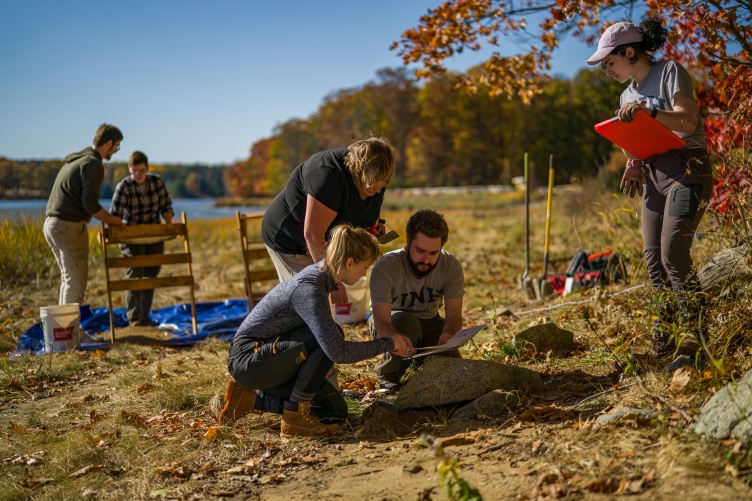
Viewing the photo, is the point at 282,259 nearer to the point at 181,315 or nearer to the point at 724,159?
the point at 724,159

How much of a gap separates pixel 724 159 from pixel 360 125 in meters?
55.1

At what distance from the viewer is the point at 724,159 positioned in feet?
13.7

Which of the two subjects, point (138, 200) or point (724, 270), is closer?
point (724, 270)

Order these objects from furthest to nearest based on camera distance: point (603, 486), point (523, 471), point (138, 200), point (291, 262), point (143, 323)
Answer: point (143, 323) < point (138, 200) < point (291, 262) < point (523, 471) < point (603, 486)

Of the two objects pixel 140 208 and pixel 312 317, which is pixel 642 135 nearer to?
pixel 312 317

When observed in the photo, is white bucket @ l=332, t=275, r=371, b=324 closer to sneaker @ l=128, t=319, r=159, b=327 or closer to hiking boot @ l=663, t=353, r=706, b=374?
sneaker @ l=128, t=319, r=159, b=327

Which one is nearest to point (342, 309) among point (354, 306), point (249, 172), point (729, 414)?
point (354, 306)

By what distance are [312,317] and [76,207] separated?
13.8 feet

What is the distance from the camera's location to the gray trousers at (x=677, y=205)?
4.03 metres

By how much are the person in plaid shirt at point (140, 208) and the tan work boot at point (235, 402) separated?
158 inches

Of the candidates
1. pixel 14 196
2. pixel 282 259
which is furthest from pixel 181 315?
pixel 14 196

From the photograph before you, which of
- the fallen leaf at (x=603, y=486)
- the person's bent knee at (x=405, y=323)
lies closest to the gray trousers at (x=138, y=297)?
the person's bent knee at (x=405, y=323)

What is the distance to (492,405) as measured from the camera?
404 centimetres

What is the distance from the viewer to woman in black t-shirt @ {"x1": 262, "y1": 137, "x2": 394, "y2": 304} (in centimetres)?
415
